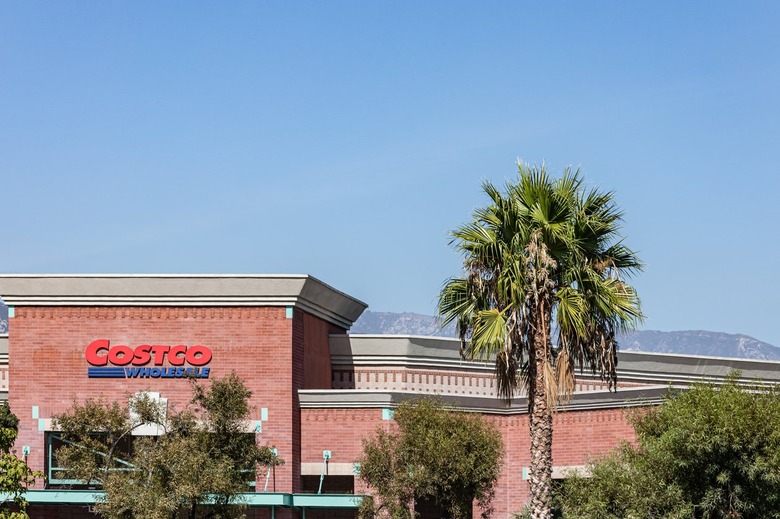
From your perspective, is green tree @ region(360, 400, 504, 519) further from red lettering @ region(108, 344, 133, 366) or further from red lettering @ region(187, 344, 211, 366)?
red lettering @ region(108, 344, 133, 366)

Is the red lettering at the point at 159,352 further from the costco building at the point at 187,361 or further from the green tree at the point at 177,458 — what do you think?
the green tree at the point at 177,458

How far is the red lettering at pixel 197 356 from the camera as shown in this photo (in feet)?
159

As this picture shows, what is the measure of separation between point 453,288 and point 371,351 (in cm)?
1864

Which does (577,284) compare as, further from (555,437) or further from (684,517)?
(555,437)

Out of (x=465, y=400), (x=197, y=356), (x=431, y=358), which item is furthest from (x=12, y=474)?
(x=431, y=358)

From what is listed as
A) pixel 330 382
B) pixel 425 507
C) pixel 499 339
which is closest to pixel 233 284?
pixel 330 382

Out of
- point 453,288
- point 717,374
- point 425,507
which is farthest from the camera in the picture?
point 717,374

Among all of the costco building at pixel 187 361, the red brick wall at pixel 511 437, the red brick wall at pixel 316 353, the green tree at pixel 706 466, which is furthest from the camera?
the red brick wall at pixel 316 353

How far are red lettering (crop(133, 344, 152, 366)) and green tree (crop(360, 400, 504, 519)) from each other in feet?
32.2

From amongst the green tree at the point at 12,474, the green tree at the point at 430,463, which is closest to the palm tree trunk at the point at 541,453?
the green tree at the point at 430,463

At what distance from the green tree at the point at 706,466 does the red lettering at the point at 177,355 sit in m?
17.9

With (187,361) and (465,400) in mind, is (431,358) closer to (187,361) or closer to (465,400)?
(465,400)

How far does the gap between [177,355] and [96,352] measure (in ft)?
9.61

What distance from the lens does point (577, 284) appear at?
35062mm
